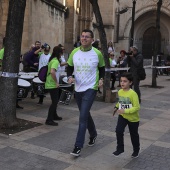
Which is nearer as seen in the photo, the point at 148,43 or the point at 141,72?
the point at 141,72

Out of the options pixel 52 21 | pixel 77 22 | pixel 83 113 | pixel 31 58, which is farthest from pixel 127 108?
pixel 77 22

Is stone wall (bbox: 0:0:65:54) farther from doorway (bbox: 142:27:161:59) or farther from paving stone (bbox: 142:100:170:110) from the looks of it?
doorway (bbox: 142:27:161:59)

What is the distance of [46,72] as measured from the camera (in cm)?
746

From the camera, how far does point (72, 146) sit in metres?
5.77

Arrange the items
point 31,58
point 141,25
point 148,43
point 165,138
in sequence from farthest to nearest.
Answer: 1. point 148,43
2. point 141,25
3. point 31,58
4. point 165,138

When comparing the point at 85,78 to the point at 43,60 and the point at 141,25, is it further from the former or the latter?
the point at 141,25

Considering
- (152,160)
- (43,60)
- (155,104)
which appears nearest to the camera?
(152,160)

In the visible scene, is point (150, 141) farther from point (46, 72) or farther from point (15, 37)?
point (15, 37)

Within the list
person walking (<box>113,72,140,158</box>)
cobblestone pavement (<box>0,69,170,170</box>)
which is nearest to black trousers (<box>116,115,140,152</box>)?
person walking (<box>113,72,140,158</box>)

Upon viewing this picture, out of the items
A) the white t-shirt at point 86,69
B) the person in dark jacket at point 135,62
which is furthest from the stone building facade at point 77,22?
the white t-shirt at point 86,69

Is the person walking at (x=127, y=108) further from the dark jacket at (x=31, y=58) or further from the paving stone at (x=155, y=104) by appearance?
the dark jacket at (x=31, y=58)

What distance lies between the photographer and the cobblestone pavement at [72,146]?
16.1 ft

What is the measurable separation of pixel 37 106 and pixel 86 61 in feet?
14.6

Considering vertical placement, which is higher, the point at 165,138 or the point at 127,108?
the point at 127,108
